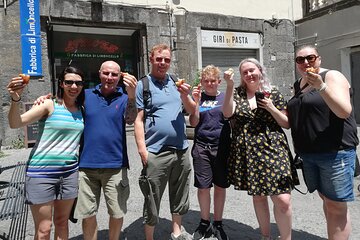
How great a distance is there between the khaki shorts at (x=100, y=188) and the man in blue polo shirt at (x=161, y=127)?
0.83 ft

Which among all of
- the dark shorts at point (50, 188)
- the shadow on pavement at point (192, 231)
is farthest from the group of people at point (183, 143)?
the shadow on pavement at point (192, 231)

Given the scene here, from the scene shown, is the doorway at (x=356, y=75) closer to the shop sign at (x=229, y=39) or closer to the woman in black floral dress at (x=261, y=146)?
the shop sign at (x=229, y=39)

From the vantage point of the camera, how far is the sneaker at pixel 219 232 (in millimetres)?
3562

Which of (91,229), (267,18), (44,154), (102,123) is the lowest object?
(91,229)

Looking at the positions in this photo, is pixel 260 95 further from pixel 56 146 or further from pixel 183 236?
pixel 56 146

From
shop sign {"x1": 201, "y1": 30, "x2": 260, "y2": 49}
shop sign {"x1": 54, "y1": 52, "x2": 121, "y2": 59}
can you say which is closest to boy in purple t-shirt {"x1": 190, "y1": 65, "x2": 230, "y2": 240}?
shop sign {"x1": 54, "y1": 52, "x2": 121, "y2": 59}

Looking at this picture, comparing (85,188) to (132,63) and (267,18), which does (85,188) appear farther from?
(267,18)

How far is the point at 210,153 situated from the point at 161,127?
0.67m

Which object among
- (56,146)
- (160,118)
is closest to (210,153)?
(160,118)

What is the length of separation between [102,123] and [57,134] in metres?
0.38

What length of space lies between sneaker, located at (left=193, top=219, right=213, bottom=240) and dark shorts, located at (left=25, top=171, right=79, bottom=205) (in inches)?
54.9

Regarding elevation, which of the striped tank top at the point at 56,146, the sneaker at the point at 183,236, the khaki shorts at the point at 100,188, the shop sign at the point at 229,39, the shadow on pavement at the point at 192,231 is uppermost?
the shop sign at the point at 229,39

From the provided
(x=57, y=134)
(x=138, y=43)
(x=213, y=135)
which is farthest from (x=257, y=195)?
(x=138, y=43)

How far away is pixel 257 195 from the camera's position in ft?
10.3
